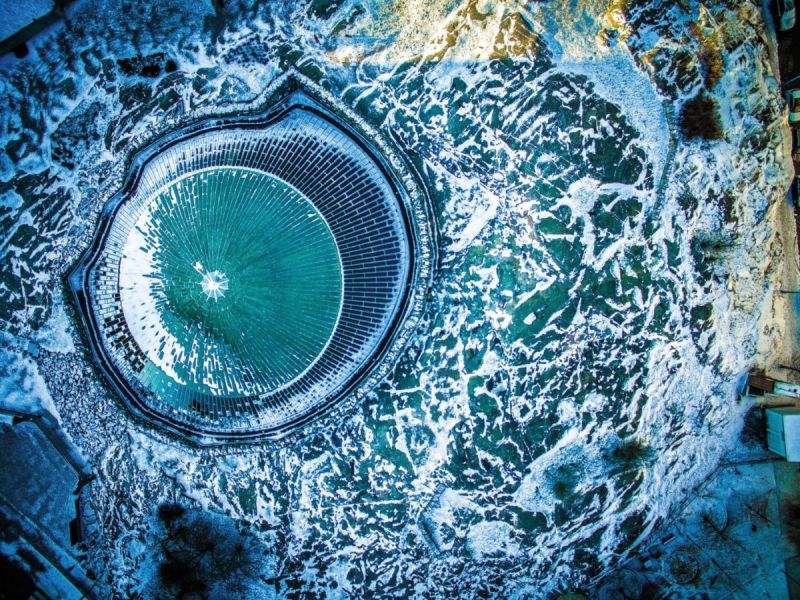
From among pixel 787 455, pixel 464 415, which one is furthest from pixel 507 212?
pixel 787 455

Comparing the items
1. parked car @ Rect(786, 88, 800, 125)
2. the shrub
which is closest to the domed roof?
the shrub

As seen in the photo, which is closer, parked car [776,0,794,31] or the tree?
the tree

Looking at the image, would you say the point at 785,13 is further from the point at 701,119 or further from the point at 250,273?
the point at 250,273

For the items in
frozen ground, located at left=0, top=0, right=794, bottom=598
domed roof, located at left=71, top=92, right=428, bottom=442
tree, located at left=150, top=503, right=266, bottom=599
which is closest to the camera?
domed roof, located at left=71, top=92, right=428, bottom=442

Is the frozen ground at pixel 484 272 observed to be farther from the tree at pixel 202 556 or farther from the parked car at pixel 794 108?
the parked car at pixel 794 108

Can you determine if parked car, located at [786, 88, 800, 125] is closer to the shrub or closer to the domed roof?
the shrub

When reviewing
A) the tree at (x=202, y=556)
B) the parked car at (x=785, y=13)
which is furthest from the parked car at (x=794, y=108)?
the tree at (x=202, y=556)
